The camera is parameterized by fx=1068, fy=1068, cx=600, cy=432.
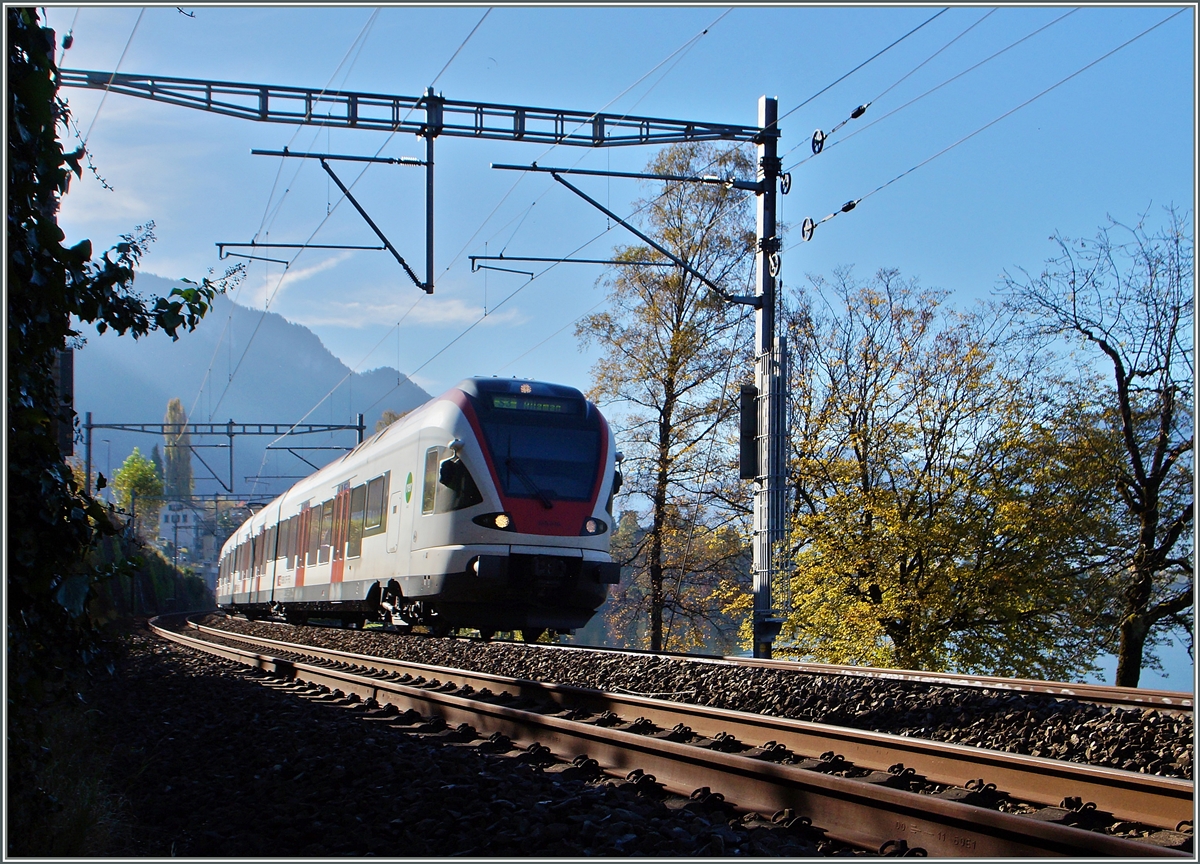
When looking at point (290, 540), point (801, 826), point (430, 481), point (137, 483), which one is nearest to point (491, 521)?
point (430, 481)

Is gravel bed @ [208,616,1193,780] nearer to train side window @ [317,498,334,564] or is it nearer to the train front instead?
the train front

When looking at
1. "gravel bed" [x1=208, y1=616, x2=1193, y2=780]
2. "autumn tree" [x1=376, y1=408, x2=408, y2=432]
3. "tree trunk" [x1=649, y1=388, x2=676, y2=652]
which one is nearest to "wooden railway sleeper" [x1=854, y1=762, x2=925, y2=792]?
"gravel bed" [x1=208, y1=616, x2=1193, y2=780]

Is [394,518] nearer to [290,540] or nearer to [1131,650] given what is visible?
[290,540]

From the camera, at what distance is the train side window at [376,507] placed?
648 inches

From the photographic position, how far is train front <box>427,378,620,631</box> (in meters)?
13.5

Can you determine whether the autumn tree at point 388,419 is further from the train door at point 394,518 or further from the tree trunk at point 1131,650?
the tree trunk at point 1131,650

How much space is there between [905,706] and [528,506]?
6712 mm

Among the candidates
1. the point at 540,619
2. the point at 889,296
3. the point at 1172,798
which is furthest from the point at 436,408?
the point at 889,296

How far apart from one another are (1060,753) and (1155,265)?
60.6 ft

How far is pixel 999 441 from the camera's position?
22.3 meters

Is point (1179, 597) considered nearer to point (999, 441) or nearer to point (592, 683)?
point (999, 441)

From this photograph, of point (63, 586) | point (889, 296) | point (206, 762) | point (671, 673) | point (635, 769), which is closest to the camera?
point (63, 586)

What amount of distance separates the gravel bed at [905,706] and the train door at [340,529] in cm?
664

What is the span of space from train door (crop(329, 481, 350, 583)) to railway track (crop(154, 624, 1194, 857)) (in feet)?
34.5
